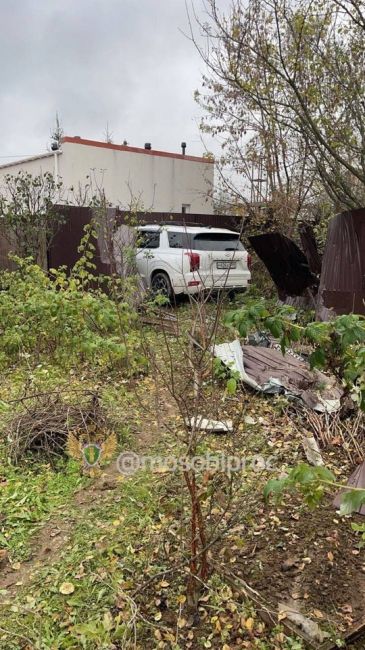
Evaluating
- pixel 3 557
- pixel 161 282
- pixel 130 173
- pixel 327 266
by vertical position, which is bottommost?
pixel 3 557

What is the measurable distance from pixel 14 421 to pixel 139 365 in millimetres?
1909

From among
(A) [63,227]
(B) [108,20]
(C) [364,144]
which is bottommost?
(A) [63,227]

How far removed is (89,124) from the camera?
60.4ft

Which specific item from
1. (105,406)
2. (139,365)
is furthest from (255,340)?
(105,406)

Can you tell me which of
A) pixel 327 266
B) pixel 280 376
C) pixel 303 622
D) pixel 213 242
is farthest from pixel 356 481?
pixel 213 242

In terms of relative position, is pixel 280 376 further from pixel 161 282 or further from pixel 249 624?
pixel 161 282

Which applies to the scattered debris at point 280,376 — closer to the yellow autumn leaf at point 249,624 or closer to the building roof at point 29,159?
the yellow autumn leaf at point 249,624

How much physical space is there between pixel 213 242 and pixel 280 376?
16.5 feet

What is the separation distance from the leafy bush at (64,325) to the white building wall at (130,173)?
8.45 m

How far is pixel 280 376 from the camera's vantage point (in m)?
5.02

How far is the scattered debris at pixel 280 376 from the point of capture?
447 cm

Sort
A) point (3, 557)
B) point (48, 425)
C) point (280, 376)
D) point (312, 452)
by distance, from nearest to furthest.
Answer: point (3, 557) < point (312, 452) < point (48, 425) < point (280, 376)

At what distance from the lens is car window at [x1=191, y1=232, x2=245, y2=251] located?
942 cm

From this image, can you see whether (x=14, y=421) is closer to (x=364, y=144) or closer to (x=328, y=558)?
(x=328, y=558)
